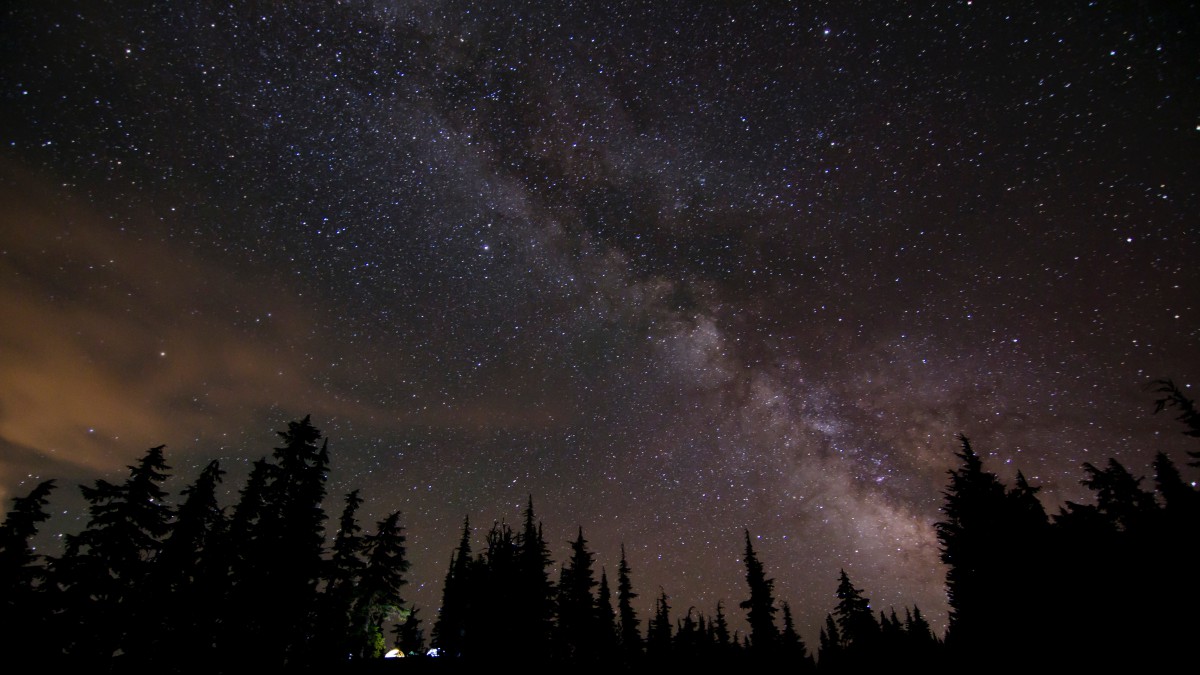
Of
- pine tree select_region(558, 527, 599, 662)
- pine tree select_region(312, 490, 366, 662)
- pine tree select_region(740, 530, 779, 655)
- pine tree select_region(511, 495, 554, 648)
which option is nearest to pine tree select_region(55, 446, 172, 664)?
pine tree select_region(312, 490, 366, 662)

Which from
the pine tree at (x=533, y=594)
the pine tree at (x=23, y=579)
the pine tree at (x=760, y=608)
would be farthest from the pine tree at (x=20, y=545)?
the pine tree at (x=760, y=608)

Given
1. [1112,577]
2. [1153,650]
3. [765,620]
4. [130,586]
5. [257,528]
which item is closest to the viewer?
[1153,650]

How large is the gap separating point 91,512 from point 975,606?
33773 millimetres

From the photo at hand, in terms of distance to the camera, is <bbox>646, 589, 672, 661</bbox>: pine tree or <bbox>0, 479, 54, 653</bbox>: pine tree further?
<bbox>646, 589, 672, 661</bbox>: pine tree

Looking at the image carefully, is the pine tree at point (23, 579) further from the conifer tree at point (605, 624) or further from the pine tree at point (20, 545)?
the conifer tree at point (605, 624)

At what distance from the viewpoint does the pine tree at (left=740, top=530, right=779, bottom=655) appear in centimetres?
4206

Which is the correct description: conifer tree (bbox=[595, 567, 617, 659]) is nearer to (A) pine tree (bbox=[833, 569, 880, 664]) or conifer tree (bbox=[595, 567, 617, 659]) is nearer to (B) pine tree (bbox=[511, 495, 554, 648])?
(B) pine tree (bbox=[511, 495, 554, 648])

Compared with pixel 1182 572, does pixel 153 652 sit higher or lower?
lower

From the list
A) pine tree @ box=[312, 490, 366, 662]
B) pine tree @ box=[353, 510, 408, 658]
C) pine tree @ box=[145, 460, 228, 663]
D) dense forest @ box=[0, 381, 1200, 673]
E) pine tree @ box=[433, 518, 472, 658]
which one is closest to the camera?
dense forest @ box=[0, 381, 1200, 673]

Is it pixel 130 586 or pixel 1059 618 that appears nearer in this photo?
pixel 1059 618

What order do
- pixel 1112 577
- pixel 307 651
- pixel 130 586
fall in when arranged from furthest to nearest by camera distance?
pixel 307 651 → pixel 130 586 → pixel 1112 577

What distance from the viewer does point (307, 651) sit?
2247 centimetres

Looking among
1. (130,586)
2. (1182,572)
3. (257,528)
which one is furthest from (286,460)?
(1182,572)

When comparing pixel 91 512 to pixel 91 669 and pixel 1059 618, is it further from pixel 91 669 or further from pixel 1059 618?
pixel 1059 618
